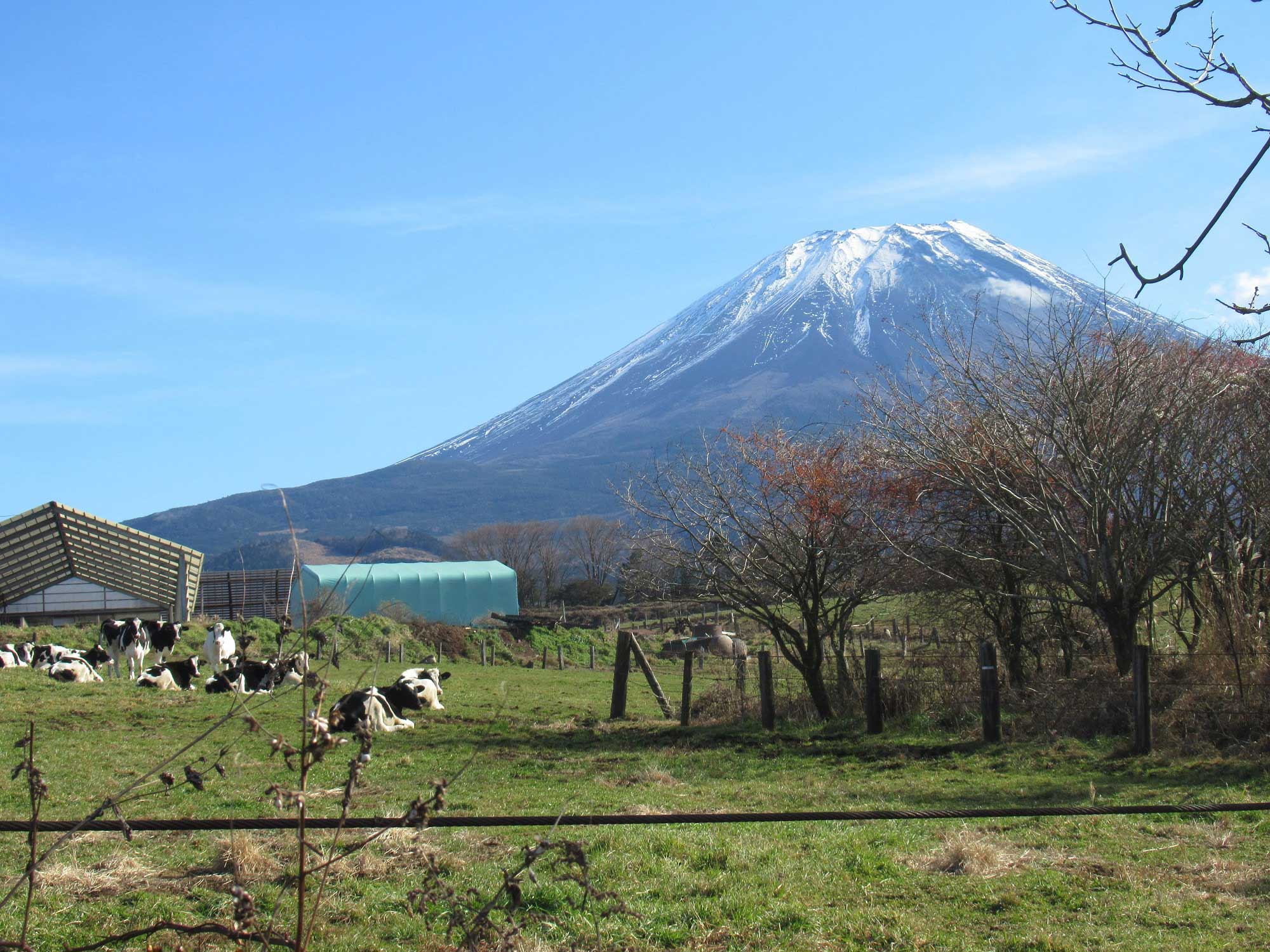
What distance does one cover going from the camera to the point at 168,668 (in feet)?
68.5

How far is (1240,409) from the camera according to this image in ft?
53.6

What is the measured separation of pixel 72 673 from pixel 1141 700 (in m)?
18.4

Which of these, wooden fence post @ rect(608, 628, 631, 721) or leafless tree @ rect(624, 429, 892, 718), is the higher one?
leafless tree @ rect(624, 429, 892, 718)

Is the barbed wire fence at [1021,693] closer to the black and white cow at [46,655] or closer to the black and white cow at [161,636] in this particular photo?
the black and white cow at [161,636]

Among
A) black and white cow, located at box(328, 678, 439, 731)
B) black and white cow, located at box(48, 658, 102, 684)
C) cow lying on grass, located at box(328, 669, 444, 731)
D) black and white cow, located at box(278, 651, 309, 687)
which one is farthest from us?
black and white cow, located at box(48, 658, 102, 684)

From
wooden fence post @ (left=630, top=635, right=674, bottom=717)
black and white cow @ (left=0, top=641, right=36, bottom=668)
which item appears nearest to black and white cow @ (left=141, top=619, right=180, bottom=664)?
black and white cow @ (left=0, top=641, right=36, bottom=668)

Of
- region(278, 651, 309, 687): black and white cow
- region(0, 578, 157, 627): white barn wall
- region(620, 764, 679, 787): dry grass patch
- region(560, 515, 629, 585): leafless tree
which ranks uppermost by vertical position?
region(560, 515, 629, 585): leafless tree

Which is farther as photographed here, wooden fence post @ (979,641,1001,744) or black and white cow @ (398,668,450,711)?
black and white cow @ (398,668,450,711)

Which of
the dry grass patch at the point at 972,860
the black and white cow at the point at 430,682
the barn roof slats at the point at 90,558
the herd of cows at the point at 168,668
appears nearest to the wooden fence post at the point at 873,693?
the herd of cows at the point at 168,668

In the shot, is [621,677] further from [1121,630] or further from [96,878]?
[96,878]

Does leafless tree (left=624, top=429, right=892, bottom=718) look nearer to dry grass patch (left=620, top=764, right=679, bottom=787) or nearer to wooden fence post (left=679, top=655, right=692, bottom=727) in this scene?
wooden fence post (left=679, top=655, right=692, bottom=727)

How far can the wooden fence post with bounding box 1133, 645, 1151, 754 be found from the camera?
1153cm

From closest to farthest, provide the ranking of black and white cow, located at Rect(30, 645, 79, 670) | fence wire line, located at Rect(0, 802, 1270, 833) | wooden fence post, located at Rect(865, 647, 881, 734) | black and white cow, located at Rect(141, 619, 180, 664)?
fence wire line, located at Rect(0, 802, 1270, 833)
wooden fence post, located at Rect(865, 647, 881, 734)
black and white cow, located at Rect(30, 645, 79, 670)
black and white cow, located at Rect(141, 619, 180, 664)

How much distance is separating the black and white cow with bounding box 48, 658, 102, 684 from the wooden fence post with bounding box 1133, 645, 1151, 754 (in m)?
17.3
